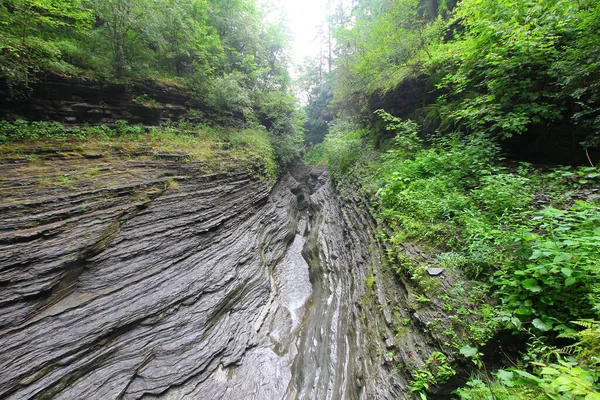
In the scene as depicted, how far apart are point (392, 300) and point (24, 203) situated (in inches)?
293

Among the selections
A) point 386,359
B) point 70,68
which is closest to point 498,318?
point 386,359

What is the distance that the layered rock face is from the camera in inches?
150

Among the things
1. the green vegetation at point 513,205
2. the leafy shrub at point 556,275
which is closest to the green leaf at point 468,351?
the green vegetation at point 513,205

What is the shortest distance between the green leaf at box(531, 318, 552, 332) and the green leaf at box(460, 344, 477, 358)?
26.0 inches

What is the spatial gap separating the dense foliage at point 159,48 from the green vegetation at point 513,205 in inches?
380

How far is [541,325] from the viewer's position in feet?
7.25

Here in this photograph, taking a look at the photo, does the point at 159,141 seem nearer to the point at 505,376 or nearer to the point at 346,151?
the point at 346,151

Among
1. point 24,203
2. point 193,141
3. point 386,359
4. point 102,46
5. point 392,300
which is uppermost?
point 102,46

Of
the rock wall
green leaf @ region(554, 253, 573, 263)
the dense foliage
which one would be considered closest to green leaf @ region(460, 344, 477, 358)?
green leaf @ region(554, 253, 573, 263)

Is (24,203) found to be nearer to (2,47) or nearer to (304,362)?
(2,47)

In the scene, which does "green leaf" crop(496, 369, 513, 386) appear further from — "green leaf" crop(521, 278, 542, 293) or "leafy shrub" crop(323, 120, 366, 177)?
"leafy shrub" crop(323, 120, 366, 177)

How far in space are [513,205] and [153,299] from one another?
718cm

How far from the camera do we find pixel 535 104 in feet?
14.3

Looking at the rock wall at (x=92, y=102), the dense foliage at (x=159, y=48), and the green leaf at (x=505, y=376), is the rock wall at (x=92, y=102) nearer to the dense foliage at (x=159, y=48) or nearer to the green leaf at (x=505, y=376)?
the dense foliage at (x=159, y=48)
